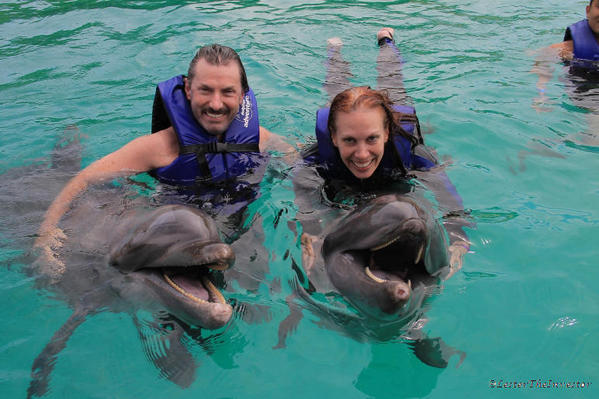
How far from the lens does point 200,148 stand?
198 inches

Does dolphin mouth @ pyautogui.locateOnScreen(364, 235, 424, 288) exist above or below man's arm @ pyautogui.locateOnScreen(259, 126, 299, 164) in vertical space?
above

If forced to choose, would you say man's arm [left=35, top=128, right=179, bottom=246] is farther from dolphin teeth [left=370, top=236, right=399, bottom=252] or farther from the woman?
dolphin teeth [left=370, top=236, right=399, bottom=252]

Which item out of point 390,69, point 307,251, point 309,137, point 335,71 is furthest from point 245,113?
point 390,69

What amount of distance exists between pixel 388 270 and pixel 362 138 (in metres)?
1.62

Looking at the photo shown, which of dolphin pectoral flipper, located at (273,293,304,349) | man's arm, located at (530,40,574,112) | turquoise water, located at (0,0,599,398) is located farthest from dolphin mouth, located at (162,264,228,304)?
man's arm, located at (530,40,574,112)

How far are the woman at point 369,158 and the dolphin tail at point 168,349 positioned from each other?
3.43ft

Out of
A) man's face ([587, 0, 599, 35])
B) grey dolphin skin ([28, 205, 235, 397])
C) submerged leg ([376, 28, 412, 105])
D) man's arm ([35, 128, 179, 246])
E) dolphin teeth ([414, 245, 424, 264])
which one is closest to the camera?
dolphin teeth ([414, 245, 424, 264])

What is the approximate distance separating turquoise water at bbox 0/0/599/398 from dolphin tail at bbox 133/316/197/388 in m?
0.06

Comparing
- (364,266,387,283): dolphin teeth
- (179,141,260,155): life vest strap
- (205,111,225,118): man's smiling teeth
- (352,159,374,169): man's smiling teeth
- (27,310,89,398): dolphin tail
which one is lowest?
(27,310,89,398): dolphin tail

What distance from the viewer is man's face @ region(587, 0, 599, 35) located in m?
7.29

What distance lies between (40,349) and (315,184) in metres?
2.56

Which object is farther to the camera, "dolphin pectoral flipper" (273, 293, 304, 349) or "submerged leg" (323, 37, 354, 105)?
"submerged leg" (323, 37, 354, 105)

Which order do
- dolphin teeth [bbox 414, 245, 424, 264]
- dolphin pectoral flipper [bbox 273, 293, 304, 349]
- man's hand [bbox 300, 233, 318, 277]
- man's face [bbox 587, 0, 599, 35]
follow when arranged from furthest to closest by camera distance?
man's face [bbox 587, 0, 599, 35], man's hand [bbox 300, 233, 318, 277], dolphin pectoral flipper [bbox 273, 293, 304, 349], dolphin teeth [bbox 414, 245, 424, 264]

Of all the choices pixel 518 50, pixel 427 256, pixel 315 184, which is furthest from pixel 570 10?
pixel 427 256
